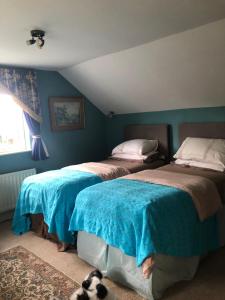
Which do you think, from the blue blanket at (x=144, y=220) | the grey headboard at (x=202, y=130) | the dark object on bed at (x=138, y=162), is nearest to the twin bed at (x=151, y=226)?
the blue blanket at (x=144, y=220)

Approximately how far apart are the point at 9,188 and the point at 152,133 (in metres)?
2.34

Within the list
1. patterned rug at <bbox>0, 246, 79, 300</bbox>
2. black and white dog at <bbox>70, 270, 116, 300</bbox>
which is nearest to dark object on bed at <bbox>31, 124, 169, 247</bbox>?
patterned rug at <bbox>0, 246, 79, 300</bbox>

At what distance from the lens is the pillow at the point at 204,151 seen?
3.08 metres

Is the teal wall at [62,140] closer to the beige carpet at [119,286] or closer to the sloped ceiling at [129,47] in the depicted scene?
the sloped ceiling at [129,47]

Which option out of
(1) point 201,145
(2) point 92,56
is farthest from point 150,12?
(1) point 201,145

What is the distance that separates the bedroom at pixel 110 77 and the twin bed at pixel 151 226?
150 mm

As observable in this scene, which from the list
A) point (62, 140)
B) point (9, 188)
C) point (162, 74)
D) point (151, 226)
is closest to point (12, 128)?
point (62, 140)

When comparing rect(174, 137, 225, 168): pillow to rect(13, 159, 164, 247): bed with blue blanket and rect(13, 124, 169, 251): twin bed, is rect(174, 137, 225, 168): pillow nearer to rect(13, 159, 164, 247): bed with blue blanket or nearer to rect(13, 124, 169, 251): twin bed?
rect(13, 124, 169, 251): twin bed

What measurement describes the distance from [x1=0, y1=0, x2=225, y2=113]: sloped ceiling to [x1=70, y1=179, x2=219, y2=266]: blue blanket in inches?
59.7

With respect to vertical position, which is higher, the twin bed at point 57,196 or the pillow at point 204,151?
the pillow at point 204,151

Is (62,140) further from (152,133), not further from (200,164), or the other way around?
(200,164)

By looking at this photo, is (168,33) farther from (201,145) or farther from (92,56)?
(201,145)

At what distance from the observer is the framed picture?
4308mm

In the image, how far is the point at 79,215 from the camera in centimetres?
250
